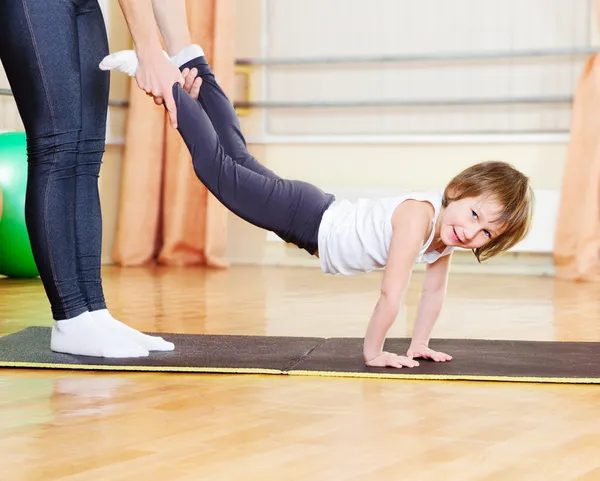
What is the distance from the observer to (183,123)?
6.77 ft

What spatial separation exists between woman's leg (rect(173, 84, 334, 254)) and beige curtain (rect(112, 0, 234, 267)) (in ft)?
9.13

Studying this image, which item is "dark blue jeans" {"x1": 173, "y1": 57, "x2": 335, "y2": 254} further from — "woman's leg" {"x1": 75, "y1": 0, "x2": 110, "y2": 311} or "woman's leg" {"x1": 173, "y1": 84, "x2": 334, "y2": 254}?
"woman's leg" {"x1": 75, "y1": 0, "x2": 110, "y2": 311}

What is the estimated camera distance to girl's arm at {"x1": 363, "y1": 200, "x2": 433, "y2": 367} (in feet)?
6.27

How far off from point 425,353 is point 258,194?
1.62ft

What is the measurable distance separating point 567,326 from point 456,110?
222 cm

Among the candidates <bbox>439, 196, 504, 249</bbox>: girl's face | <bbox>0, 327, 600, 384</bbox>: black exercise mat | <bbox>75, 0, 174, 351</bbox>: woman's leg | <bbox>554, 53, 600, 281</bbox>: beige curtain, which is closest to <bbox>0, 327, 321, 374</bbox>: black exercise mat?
<bbox>0, 327, 600, 384</bbox>: black exercise mat

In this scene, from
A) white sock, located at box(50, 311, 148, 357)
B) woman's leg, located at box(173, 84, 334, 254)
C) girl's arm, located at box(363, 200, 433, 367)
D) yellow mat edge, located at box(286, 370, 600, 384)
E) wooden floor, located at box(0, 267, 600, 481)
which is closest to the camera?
wooden floor, located at box(0, 267, 600, 481)

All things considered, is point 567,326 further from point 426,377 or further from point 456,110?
point 456,110

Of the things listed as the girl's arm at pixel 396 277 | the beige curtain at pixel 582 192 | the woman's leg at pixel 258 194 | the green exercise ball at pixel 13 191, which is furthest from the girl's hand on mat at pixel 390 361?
the beige curtain at pixel 582 192

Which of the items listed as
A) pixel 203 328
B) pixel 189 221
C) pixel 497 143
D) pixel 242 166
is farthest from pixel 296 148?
pixel 242 166

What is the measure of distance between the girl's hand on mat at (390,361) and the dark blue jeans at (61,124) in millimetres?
588

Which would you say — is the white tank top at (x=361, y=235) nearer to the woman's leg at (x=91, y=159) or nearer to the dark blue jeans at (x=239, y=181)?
the dark blue jeans at (x=239, y=181)

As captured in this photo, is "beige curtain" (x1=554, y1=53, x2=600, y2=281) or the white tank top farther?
"beige curtain" (x1=554, y1=53, x2=600, y2=281)

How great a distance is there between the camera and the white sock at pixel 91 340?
2.02 meters
